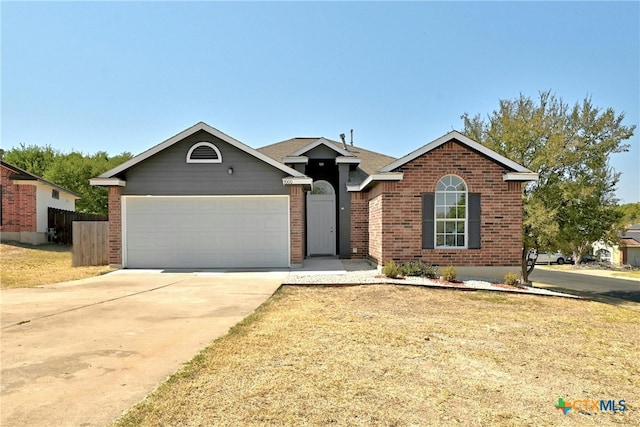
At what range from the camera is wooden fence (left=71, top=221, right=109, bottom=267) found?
51.4ft

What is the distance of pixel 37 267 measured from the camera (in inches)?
620

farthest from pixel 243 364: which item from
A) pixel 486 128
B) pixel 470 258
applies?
pixel 486 128

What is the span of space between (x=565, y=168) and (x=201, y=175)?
14.3 meters

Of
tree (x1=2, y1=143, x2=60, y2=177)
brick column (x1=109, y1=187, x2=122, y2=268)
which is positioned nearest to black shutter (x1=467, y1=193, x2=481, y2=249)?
brick column (x1=109, y1=187, x2=122, y2=268)

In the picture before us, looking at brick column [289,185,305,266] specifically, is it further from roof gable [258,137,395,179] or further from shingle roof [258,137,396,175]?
shingle roof [258,137,396,175]

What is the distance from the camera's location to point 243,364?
16.1 ft

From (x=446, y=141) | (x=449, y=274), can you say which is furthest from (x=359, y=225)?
(x=449, y=274)

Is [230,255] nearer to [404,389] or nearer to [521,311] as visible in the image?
[521,311]

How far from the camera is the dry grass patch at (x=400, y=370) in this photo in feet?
12.2

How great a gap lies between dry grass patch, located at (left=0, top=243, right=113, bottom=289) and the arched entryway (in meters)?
7.93

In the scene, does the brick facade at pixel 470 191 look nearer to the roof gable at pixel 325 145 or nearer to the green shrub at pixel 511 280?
the green shrub at pixel 511 280

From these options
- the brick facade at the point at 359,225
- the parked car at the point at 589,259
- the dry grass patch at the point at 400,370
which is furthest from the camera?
the parked car at the point at 589,259

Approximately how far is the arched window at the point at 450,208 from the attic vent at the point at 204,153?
24.1 ft

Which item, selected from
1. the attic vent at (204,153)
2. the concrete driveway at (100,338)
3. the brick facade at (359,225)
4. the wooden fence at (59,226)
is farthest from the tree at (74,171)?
the concrete driveway at (100,338)
